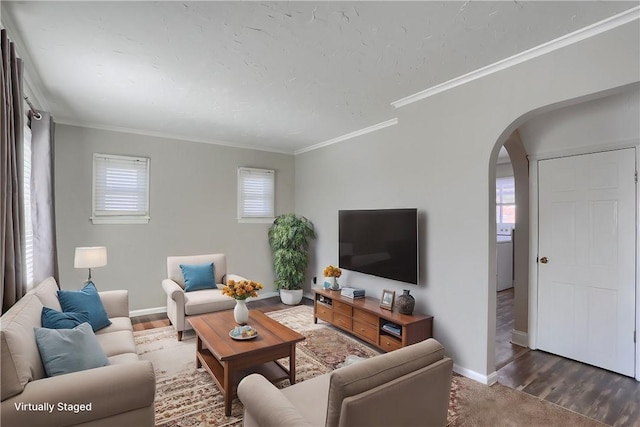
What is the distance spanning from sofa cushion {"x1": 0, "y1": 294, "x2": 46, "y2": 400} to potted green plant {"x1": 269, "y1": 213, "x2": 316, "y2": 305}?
143 inches

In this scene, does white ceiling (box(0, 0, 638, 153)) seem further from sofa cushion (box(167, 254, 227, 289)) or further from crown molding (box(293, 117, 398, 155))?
sofa cushion (box(167, 254, 227, 289))

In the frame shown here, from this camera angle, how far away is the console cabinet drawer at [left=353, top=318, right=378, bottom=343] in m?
3.44

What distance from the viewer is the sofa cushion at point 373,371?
1250mm

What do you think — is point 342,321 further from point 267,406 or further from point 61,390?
point 61,390

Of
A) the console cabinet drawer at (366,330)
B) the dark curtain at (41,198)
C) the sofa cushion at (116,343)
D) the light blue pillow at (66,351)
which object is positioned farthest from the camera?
the console cabinet drawer at (366,330)

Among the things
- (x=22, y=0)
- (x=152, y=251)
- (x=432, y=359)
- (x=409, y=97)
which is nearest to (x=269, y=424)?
(x=432, y=359)

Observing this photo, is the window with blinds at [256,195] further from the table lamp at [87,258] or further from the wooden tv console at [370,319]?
the table lamp at [87,258]

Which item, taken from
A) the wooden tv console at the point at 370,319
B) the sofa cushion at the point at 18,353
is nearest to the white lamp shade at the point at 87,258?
the sofa cushion at the point at 18,353

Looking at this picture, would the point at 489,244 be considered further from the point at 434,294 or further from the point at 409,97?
the point at 409,97

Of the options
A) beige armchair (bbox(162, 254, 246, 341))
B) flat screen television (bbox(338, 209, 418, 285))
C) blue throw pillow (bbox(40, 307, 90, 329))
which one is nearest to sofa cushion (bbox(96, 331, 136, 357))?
blue throw pillow (bbox(40, 307, 90, 329))

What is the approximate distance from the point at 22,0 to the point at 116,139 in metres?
2.94

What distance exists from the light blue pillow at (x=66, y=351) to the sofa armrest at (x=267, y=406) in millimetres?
986

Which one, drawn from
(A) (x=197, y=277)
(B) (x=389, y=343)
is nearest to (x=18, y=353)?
(A) (x=197, y=277)

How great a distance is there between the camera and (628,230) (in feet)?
9.64
